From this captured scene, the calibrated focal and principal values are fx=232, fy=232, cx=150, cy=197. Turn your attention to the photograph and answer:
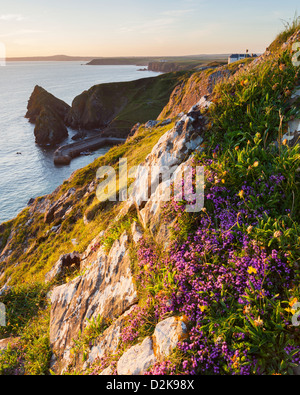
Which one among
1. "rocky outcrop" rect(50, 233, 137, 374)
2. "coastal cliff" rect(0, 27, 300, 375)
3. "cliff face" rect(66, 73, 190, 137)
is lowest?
"rocky outcrop" rect(50, 233, 137, 374)

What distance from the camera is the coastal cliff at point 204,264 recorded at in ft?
12.5

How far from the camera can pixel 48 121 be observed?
10831 cm

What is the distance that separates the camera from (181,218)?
5633 millimetres

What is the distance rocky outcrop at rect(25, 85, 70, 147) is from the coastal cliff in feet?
349

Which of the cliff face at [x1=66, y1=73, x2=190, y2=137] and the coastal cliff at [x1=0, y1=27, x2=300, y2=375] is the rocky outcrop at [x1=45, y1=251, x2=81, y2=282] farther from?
the cliff face at [x1=66, y1=73, x2=190, y2=137]

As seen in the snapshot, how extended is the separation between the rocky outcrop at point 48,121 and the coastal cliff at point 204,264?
106241 millimetres

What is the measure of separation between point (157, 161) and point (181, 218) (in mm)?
2746

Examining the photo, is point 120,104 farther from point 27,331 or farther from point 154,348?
point 154,348

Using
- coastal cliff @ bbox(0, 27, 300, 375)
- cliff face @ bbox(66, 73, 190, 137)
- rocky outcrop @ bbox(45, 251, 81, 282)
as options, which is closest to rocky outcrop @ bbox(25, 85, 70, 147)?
cliff face @ bbox(66, 73, 190, 137)

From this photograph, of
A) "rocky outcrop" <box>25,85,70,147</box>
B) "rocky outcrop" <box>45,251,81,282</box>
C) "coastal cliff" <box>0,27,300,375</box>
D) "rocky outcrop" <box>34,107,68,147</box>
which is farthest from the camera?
"rocky outcrop" <box>25,85,70,147</box>

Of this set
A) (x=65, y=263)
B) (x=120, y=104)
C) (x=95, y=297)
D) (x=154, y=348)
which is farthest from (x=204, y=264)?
(x=120, y=104)

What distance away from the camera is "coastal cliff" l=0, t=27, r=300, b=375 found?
382cm

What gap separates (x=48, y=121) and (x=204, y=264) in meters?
120
